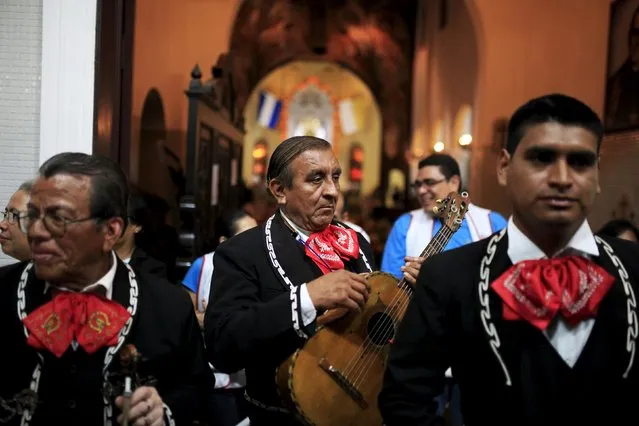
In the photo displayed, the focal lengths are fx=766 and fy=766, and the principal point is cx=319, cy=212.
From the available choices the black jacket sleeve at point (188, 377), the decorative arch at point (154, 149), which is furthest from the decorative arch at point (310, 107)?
the black jacket sleeve at point (188, 377)

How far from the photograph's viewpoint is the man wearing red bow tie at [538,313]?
5.98ft

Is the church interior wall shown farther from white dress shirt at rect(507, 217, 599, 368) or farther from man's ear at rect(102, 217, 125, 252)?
man's ear at rect(102, 217, 125, 252)

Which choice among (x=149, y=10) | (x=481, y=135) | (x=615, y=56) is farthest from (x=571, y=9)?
(x=149, y=10)

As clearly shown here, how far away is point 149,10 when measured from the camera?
22.1 feet

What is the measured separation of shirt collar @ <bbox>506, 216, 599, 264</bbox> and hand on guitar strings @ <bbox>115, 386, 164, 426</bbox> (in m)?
1.00

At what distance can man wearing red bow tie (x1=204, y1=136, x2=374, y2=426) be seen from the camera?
245 centimetres

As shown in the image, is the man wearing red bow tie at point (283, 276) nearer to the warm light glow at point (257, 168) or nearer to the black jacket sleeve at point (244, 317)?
the black jacket sleeve at point (244, 317)

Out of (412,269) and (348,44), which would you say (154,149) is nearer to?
(412,269)

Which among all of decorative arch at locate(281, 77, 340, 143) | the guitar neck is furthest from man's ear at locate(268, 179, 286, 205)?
decorative arch at locate(281, 77, 340, 143)

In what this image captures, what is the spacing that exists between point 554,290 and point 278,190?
51.6 inches

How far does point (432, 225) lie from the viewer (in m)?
4.96

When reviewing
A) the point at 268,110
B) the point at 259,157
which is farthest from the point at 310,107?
the point at 259,157

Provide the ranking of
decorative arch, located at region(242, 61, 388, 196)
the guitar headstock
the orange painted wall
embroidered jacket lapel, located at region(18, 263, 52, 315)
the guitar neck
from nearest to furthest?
1. embroidered jacket lapel, located at region(18, 263, 52, 315)
2. the guitar neck
3. the guitar headstock
4. the orange painted wall
5. decorative arch, located at region(242, 61, 388, 196)

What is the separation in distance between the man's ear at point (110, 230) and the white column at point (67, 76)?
1656 millimetres
